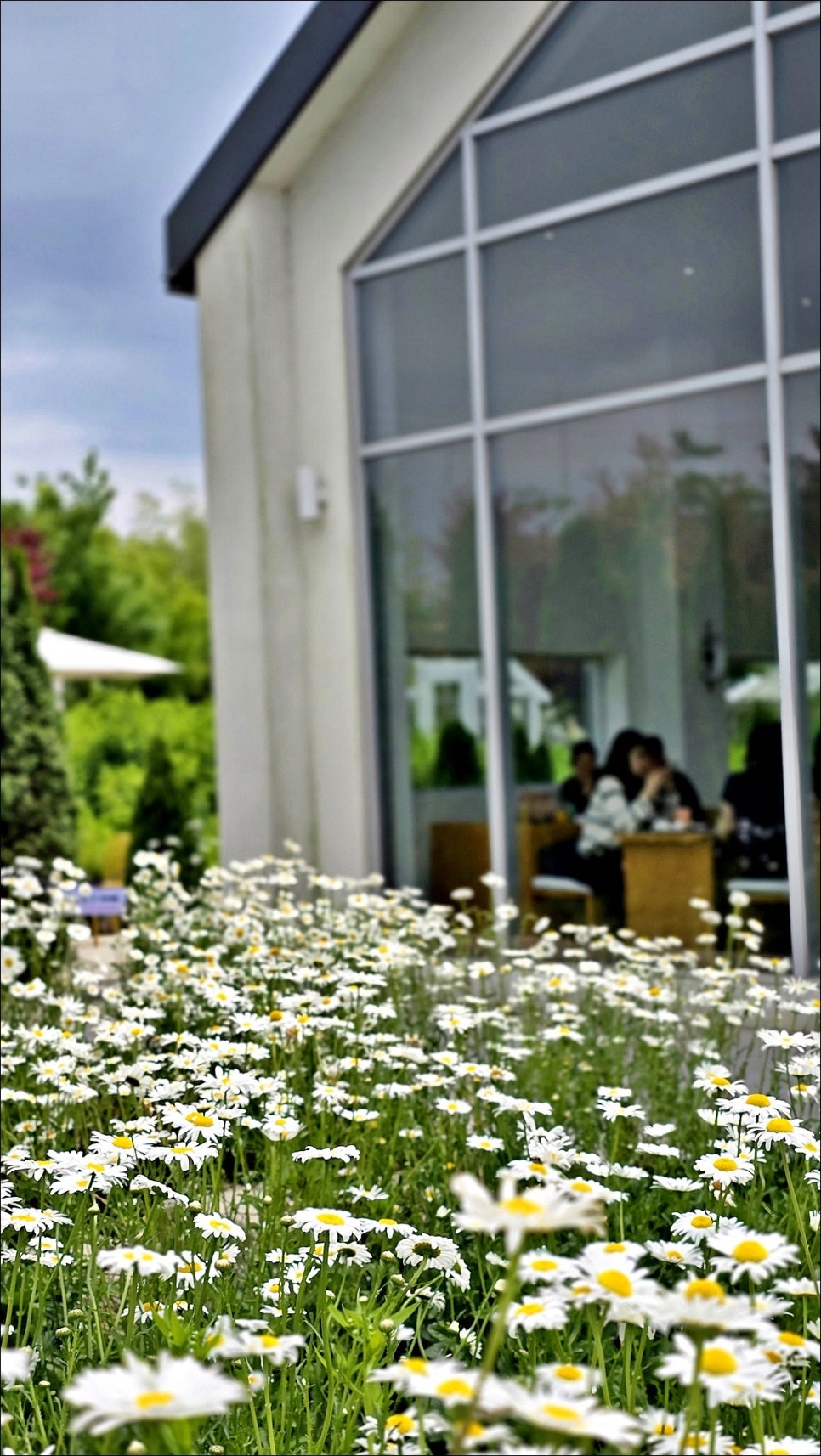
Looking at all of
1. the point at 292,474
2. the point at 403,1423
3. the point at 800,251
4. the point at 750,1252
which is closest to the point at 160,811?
the point at 292,474

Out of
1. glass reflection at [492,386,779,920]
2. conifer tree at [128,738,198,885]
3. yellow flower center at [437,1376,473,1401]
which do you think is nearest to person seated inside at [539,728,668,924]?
glass reflection at [492,386,779,920]

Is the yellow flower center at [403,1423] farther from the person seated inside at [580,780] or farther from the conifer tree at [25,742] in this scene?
the conifer tree at [25,742]

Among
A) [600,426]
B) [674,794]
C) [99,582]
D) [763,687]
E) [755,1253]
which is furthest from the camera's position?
[99,582]

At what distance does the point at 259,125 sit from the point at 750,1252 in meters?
8.97

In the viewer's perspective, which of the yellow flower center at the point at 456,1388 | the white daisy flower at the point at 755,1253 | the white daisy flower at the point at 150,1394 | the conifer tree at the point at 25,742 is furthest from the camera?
the conifer tree at the point at 25,742

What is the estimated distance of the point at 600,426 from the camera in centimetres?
837

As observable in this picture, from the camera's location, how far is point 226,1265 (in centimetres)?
304

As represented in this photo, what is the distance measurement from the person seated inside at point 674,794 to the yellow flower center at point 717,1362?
21.5 ft

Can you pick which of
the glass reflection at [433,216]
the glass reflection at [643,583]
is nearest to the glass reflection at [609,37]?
the glass reflection at [433,216]

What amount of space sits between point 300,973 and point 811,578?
4.07 meters

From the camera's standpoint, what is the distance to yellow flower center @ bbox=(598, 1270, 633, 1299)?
1.65 m

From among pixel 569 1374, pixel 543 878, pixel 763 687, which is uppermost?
pixel 763 687

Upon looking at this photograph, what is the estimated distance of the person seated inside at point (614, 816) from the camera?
8.27 meters

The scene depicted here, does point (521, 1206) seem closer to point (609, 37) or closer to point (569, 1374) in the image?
point (569, 1374)
